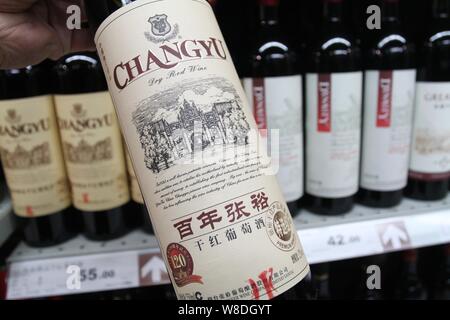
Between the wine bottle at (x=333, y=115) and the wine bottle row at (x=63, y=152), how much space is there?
40cm

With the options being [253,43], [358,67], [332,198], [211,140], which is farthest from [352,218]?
[211,140]

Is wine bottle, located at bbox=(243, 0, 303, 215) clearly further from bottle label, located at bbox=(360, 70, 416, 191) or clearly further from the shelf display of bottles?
bottle label, located at bbox=(360, 70, 416, 191)

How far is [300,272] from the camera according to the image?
457mm

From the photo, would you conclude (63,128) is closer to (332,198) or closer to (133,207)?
(133,207)

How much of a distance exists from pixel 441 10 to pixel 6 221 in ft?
3.44

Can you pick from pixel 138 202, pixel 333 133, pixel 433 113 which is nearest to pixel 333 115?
pixel 333 133

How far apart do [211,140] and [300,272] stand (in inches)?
7.3

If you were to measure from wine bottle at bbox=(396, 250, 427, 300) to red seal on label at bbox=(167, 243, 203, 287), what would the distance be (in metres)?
0.78

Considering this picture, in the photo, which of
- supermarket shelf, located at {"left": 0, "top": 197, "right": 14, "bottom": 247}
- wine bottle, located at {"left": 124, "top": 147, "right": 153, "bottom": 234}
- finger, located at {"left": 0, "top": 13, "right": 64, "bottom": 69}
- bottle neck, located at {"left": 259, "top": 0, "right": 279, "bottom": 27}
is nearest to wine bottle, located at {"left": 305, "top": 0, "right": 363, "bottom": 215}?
bottle neck, located at {"left": 259, "top": 0, "right": 279, "bottom": 27}

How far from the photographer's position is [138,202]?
86 cm

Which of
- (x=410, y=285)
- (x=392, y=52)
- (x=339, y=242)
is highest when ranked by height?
(x=392, y=52)

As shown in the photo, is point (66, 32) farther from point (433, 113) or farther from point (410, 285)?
point (410, 285)

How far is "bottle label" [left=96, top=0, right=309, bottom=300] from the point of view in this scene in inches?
16.5

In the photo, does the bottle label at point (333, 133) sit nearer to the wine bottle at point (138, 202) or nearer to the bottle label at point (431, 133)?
the bottle label at point (431, 133)
